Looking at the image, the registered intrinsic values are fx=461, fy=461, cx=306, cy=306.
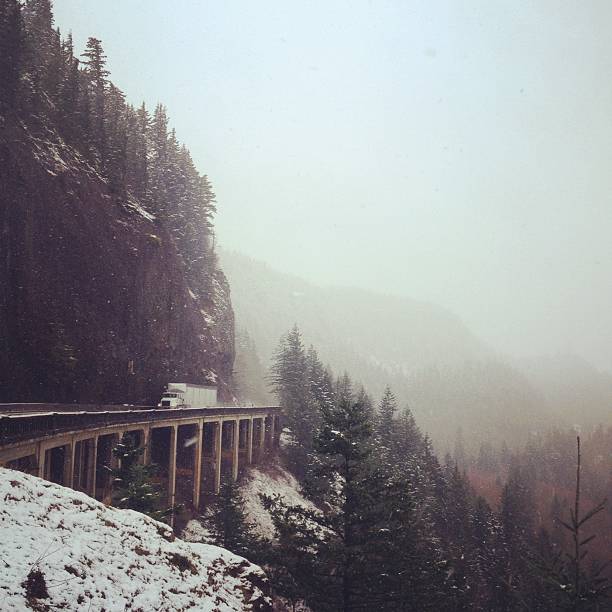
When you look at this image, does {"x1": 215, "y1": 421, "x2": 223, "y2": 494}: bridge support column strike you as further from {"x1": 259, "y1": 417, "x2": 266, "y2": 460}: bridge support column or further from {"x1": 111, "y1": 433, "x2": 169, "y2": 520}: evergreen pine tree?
{"x1": 111, "y1": 433, "x2": 169, "y2": 520}: evergreen pine tree

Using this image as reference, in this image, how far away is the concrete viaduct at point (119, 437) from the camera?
19078 millimetres

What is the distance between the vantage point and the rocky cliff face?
110ft

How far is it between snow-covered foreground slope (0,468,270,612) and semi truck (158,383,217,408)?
27.5 meters

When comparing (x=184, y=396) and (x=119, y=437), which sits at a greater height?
(x=119, y=437)

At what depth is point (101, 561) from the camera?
38.3 ft

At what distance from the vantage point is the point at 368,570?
1761 cm

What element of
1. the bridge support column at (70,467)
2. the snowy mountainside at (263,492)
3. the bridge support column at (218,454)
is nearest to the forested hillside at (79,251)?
the bridge support column at (218,454)

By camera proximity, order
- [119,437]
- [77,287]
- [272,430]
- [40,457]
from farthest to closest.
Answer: [272,430]
[77,287]
[119,437]
[40,457]

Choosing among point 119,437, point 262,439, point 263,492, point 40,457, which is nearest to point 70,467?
Answer: point 40,457

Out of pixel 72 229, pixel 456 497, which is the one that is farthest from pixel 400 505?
pixel 456 497

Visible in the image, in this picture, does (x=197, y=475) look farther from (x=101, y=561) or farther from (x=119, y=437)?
(x=101, y=561)

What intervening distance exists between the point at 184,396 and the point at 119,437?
17537 mm

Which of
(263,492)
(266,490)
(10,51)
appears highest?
(10,51)

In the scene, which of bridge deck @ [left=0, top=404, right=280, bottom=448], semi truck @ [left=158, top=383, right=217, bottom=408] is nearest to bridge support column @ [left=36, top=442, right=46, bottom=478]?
bridge deck @ [left=0, top=404, right=280, bottom=448]
